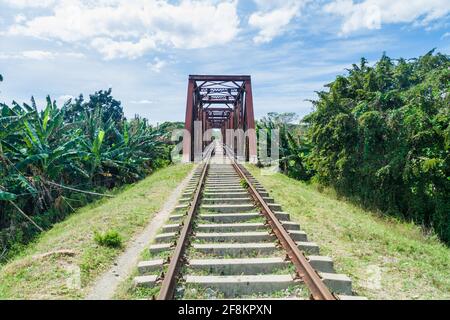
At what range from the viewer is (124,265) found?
4.94m

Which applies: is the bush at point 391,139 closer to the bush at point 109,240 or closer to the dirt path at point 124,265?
the dirt path at point 124,265

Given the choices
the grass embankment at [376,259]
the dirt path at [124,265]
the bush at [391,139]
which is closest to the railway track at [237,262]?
the dirt path at [124,265]

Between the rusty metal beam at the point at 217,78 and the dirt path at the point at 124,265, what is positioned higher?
the rusty metal beam at the point at 217,78

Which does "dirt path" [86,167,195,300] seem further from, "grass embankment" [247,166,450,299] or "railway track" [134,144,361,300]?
"grass embankment" [247,166,450,299]

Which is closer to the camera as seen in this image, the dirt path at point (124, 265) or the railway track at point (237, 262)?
the railway track at point (237, 262)

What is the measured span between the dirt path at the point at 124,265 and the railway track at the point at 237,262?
31 cm

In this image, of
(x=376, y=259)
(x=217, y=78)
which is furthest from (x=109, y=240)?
(x=217, y=78)

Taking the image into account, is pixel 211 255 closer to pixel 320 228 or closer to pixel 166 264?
pixel 166 264

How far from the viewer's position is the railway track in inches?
148

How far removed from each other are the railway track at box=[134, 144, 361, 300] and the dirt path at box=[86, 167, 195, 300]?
314 millimetres

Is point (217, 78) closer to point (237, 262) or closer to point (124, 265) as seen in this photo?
point (124, 265)

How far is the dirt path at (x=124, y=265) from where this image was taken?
13.3ft

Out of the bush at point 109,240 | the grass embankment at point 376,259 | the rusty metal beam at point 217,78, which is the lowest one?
the grass embankment at point 376,259

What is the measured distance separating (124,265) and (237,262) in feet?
5.58
